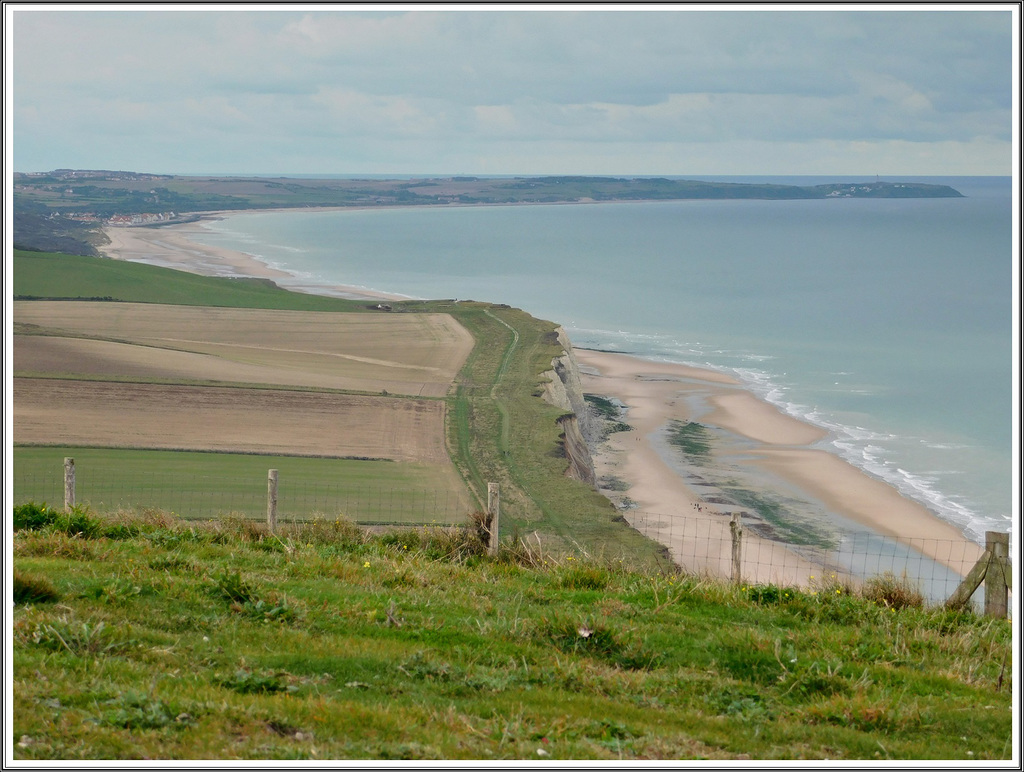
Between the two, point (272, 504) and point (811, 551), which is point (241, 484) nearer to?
point (272, 504)

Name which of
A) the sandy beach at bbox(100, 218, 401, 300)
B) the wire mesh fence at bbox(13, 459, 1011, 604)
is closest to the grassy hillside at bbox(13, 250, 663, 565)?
the wire mesh fence at bbox(13, 459, 1011, 604)

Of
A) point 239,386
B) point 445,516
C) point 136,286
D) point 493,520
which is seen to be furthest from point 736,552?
point 136,286

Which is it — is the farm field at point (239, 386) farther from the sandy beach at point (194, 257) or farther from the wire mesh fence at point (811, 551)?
the sandy beach at point (194, 257)

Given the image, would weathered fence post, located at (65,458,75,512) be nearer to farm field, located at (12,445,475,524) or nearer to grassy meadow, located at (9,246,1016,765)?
grassy meadow, located at (9,246,1016,765)

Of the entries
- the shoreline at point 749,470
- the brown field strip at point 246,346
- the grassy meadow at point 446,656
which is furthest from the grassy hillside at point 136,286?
the grassy meadow at point 446,656

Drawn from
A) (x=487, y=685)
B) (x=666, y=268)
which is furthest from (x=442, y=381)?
(x=666, y=268)
